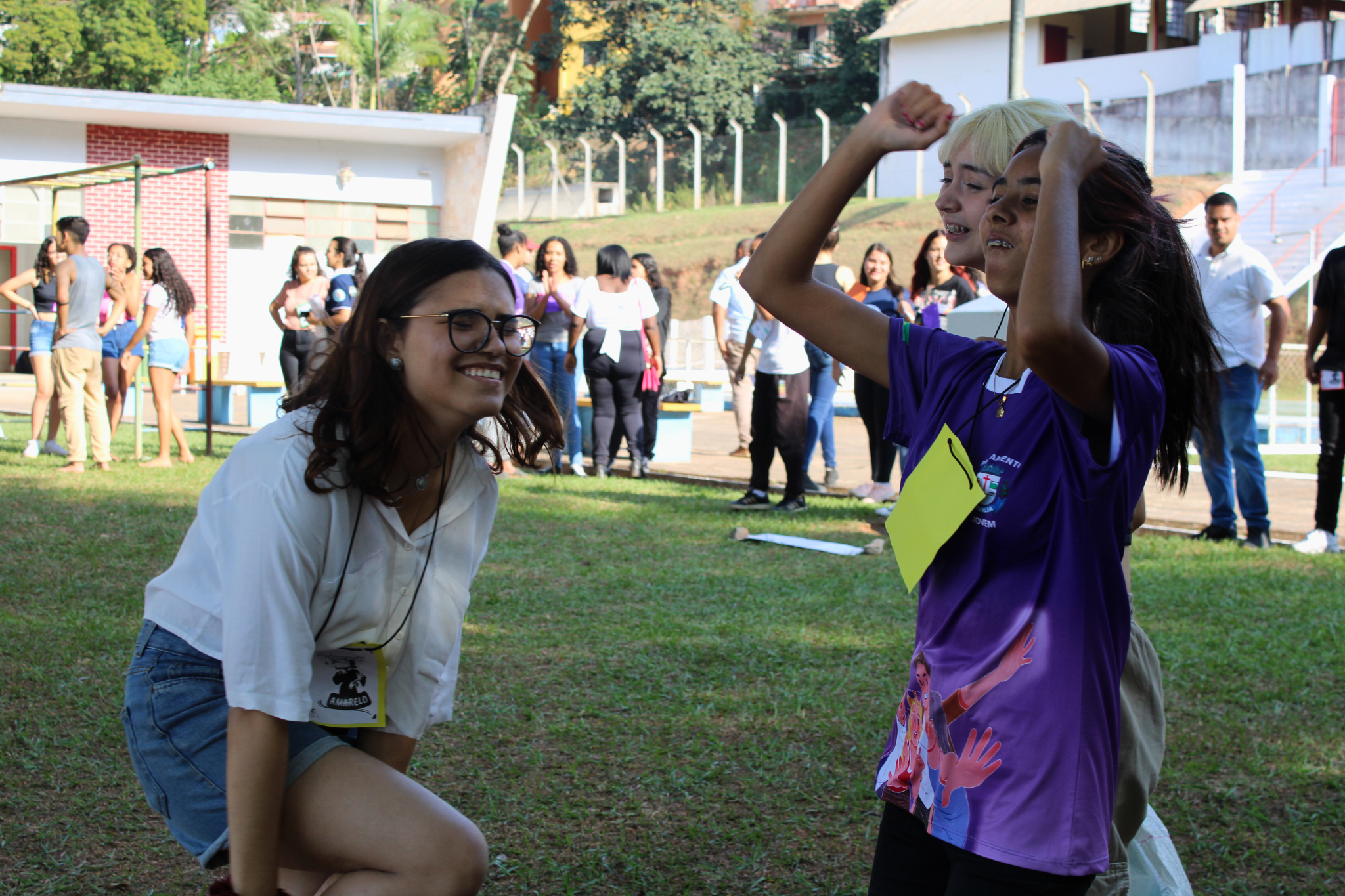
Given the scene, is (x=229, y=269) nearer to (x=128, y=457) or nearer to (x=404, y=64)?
(x=128, y=457)

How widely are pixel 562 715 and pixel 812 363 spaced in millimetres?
5215

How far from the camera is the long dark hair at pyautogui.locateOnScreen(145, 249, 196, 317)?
10.6m

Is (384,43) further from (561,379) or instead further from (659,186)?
(561,379)

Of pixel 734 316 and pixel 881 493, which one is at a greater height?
pixel 734 316

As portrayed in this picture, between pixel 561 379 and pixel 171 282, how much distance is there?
343cm

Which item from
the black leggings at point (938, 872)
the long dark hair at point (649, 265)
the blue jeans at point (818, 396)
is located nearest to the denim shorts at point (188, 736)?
the black leggings at point (938, 872)

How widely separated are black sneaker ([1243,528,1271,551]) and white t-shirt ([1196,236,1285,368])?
39.0 inches

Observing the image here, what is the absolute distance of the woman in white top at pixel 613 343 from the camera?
1006 cm

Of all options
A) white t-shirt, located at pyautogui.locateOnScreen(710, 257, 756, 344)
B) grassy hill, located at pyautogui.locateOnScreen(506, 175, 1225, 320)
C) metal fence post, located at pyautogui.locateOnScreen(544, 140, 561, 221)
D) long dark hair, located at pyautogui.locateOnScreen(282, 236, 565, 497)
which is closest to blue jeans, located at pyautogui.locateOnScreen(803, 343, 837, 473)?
white t-shirt, located at pyautogui.locateOnScreen(710, 257, 756, 344)

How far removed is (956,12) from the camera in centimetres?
3934

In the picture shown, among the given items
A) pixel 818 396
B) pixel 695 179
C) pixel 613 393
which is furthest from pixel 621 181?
pixel 818 396

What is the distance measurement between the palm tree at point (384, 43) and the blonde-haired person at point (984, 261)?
4587cm

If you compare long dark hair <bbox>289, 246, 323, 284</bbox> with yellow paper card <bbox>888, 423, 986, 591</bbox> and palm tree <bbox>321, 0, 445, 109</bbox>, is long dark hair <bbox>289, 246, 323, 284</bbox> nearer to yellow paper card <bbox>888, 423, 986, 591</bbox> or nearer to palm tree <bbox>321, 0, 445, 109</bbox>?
yellow paper card <bbox>888, 423, 986, 591</bbox>

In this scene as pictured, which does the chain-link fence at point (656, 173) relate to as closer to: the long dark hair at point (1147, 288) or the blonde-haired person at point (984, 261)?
the blonde-haired person at point (984, 261)
